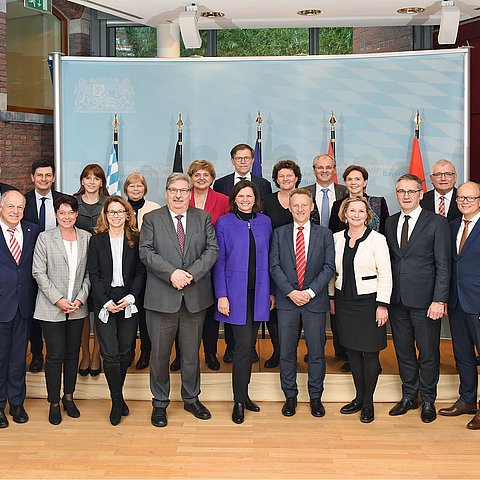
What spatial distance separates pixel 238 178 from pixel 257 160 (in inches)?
52.3

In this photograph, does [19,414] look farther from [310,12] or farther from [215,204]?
[310,12]

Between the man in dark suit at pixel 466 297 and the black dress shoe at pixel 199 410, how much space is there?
1.56 m

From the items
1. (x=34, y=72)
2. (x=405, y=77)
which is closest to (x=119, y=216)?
(x=405, y=77)

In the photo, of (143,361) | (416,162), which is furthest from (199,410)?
(416,162)

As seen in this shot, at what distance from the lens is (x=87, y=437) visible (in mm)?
4219

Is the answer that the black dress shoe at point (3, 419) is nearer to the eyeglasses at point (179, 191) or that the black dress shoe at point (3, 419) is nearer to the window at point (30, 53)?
the eyeglasses at point (179, 191)

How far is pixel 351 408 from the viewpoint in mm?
4594

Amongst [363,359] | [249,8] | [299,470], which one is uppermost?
[249,8]

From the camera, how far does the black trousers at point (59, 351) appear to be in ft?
14.3

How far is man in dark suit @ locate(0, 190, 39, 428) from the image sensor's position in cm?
430

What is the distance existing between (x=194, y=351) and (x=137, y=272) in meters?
0.64

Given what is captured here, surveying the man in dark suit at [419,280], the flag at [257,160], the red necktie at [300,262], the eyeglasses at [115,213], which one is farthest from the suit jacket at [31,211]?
the man in dark suit at [419,280]

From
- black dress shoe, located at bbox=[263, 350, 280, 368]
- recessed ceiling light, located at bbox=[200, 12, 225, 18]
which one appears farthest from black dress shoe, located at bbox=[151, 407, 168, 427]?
recessed ceiling light, located at bbox=[200, 12, 225, 18]

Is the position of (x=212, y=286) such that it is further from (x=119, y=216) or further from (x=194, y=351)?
(x=119, y=216)
